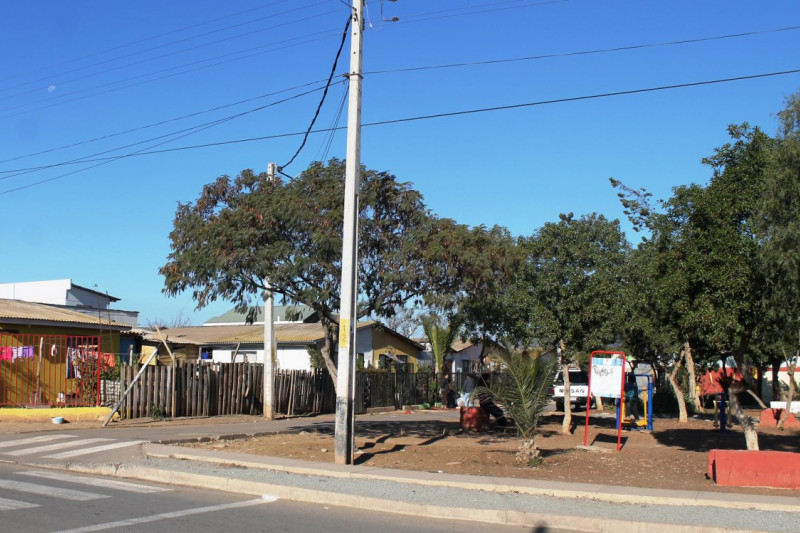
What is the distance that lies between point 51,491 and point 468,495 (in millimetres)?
5736

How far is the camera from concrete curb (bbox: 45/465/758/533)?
28.8 ft

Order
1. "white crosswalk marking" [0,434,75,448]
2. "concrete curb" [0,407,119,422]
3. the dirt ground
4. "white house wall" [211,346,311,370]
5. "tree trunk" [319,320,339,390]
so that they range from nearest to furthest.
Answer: the dirt ground, "white crosswalk marking" [0,434,75,448], "tree trunk" [319,320,339,390], "concrete curb" [0,407,119,422], "white house wall" [211,346,311,370]

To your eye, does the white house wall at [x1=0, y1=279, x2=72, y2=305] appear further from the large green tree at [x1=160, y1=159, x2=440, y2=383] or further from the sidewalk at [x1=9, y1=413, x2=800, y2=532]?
the sidewalk at [x1=9, y1=413, x2=800, y2=532]

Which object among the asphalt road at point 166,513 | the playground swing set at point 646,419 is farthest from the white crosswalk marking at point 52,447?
the playground swing set at point 646,419

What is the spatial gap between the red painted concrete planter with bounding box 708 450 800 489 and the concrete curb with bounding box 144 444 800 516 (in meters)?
1.18

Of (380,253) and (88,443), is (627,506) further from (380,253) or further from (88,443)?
(88,443)

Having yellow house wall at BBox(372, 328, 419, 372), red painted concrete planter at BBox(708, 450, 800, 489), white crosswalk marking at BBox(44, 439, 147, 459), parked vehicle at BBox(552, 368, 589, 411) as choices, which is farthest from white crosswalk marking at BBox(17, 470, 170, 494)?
yellow house wall at BBox(372, 328, 419, 372)

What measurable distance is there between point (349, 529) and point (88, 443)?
933cm

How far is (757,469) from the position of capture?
11.5m

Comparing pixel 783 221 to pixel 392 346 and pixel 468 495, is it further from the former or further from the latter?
pixel 392 346

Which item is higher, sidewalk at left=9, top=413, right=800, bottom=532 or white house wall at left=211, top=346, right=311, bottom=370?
white house wall at left=211, top=346, right=311, bottom=370

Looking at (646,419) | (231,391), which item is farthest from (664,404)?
(231,391)

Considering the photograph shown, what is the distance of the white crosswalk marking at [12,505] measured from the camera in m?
9.07

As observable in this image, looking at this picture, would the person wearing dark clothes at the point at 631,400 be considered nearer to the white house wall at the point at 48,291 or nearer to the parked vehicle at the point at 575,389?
the parked vehicle at the point at 575,389
